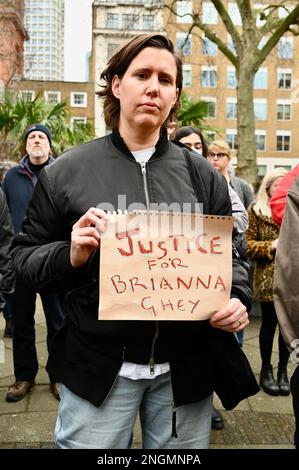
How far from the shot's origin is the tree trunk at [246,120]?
12.1 metres

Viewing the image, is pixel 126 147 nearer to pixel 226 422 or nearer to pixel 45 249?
pixel 45 249

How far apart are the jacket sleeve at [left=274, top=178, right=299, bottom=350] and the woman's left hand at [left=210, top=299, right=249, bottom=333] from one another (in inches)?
5.5

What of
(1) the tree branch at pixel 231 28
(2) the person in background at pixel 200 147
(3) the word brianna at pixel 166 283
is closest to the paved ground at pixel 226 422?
(2) the person in background at pixel 200 147

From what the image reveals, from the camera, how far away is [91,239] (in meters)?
1.36

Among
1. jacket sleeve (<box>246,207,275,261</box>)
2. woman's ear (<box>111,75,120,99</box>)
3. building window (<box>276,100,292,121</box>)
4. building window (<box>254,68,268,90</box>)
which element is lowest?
jacket sleeve (<box>246,207,275,261</box>)

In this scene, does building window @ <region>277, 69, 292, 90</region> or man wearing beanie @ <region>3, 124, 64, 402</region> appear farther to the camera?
building window @ <region>277, 69, 292, 90</region>

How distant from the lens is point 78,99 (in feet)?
142

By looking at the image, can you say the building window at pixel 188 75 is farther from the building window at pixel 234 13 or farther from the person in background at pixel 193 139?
the person in background at pixel 193 139

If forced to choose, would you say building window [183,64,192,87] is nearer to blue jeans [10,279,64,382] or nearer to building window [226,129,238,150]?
building window [226,129,238,150]

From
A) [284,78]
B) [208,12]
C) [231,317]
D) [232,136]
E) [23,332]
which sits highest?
[208,12]

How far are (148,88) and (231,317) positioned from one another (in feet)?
2.50

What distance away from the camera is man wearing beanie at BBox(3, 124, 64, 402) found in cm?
351

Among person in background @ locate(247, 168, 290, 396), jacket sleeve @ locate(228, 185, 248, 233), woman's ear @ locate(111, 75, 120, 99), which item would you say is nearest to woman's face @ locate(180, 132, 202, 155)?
jacket sleeve @ locate(228, 185, 248, 233)

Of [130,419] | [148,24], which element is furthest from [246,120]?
[148,24]
